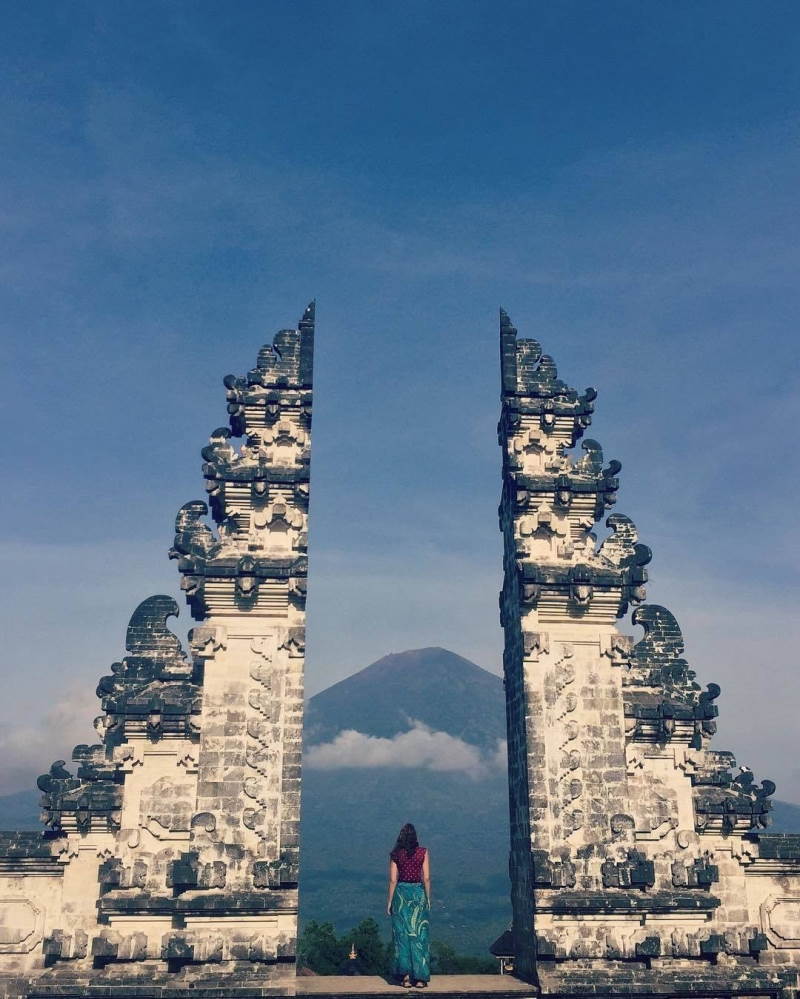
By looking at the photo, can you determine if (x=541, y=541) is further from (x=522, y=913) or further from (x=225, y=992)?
(x=225, y=992)

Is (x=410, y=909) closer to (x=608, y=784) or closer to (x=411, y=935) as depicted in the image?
(x=411, y=935)

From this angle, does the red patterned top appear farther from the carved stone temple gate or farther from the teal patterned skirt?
the carved stone temple gate

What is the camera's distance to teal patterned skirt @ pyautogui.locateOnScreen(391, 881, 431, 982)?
13.9 meters

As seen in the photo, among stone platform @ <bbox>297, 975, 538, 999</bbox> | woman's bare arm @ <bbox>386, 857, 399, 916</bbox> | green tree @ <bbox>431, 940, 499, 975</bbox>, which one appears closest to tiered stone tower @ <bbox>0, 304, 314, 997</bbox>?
stone platform @ <bbox>297, 975, 538, 999</bbox>

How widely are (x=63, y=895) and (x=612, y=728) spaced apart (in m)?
9.53

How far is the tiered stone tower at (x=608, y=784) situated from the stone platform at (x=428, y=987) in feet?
1.94

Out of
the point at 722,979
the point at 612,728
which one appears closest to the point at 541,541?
the point at 612,728

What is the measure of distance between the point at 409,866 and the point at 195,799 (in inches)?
147

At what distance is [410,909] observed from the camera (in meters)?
14.0

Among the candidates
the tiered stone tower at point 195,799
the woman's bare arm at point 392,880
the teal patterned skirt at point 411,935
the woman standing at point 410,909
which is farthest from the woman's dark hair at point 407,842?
the tiered stone tower at point 195,799

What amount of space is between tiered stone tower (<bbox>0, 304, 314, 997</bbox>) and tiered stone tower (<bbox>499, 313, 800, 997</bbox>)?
403 centimetres

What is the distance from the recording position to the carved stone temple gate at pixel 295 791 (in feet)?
47.3

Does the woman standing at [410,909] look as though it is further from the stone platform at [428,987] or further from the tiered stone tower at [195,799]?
the tiered stone tower at [195,799]

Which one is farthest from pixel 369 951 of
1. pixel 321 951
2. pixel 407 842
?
pixel 407 842
